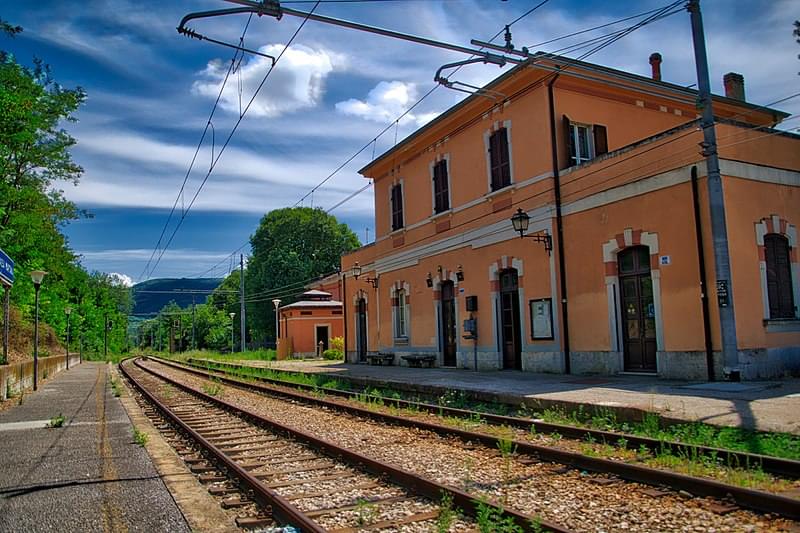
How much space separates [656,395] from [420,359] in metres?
12.4

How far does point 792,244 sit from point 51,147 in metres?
27.4

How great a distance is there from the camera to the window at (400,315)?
24.3 meters

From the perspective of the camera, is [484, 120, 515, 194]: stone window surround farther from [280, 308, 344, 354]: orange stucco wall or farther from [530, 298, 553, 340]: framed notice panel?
[280, 308, 344, 354]: orange stucco wall

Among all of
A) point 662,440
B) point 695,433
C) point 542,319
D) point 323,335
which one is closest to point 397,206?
point 542,319

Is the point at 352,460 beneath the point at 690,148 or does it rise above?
beneath

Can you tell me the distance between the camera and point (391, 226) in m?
25.2

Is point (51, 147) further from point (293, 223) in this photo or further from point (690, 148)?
point (293, 223)

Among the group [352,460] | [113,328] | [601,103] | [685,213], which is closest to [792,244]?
[685,213]

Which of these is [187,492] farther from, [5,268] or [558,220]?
[558,220]

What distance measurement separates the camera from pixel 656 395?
10.3 metres

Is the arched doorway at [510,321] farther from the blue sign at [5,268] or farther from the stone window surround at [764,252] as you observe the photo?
the blue sign at [5,268]

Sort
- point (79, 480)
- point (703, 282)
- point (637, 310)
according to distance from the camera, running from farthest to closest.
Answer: point (637, 310)
point (703, 282)
point (79, 480)

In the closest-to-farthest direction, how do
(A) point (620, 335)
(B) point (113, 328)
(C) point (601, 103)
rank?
(A) point (620, 335) < (C) point (601, 103) < (B) point (113, 328)

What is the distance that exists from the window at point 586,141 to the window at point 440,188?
5146 mm
